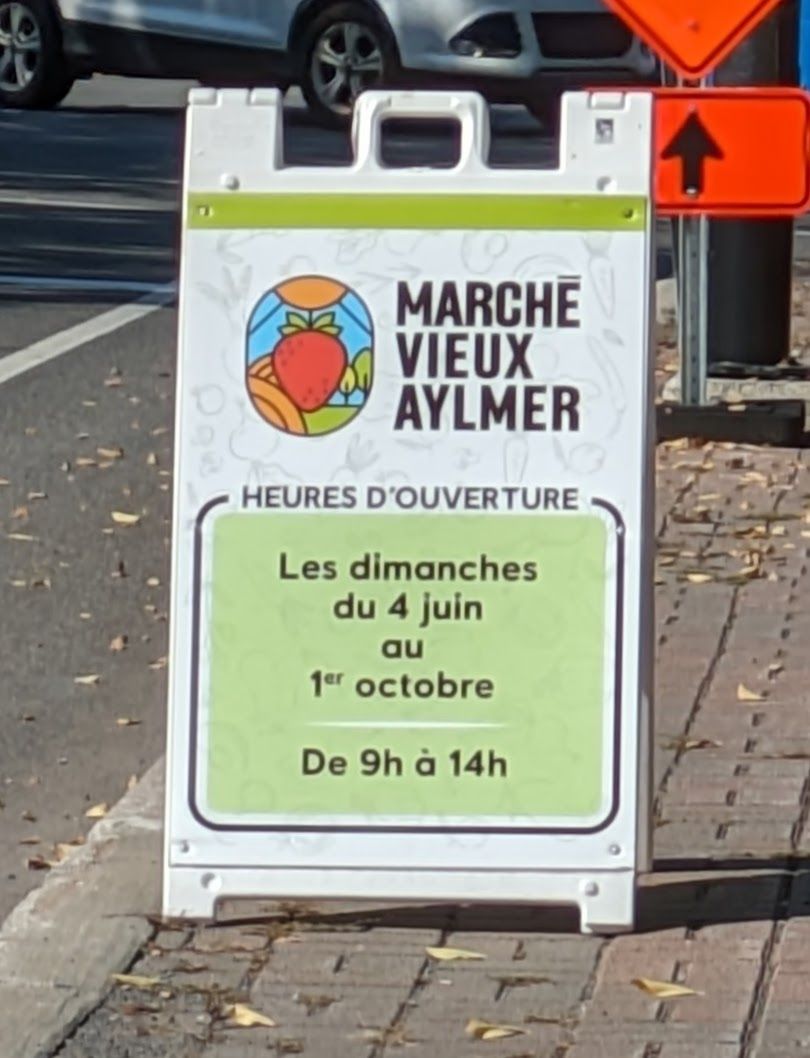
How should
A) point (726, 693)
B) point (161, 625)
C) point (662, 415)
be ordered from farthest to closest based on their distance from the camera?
point (662, 415) < point (161, 625) < point (726, 693)

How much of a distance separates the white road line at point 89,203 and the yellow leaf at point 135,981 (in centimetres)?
1272

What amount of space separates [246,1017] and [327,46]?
17.2m

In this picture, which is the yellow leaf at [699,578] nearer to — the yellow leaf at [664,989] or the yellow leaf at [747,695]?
the yellow leaf at [747,695]

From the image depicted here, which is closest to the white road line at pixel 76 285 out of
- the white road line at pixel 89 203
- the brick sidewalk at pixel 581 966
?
the white road line at pixel 89 203

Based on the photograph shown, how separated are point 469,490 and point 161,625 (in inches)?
119

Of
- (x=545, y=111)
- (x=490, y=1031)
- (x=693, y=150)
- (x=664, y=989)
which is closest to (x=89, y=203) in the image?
A: (x=545, y=111)

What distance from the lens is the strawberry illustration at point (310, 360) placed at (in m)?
5.08

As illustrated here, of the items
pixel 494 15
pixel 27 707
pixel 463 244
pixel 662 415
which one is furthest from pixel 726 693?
pixel 494 15

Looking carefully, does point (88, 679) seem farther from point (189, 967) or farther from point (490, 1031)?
point (490, 1031)

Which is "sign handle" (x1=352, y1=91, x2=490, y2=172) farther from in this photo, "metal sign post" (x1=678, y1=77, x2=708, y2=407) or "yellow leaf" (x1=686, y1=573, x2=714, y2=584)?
"metal sign post" (x1=678, y1=77, x2=708, y2=407)

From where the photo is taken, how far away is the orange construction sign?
8.45m

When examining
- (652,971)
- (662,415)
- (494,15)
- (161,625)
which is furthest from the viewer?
(494,15)

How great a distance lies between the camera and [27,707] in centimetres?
719

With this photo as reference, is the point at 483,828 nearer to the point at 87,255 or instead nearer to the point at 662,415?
the point at 662,415
